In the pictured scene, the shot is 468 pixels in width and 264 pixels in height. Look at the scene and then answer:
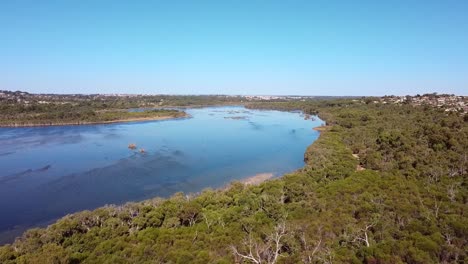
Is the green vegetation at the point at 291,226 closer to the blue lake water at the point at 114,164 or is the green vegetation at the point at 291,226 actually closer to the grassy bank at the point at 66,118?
the blue lake water at the point at 114,164

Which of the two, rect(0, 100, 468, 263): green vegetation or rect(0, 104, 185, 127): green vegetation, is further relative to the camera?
rect(0, 104, 185, 127): green vegetation

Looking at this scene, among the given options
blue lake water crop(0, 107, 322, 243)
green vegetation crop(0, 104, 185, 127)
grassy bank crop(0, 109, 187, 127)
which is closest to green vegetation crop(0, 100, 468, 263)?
blue lake water crop(0, 107, 322, 243)

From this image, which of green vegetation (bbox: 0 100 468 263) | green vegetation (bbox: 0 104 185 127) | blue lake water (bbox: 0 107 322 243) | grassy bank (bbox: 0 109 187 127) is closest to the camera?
green vegetation (bbox: 0 100 468 263)

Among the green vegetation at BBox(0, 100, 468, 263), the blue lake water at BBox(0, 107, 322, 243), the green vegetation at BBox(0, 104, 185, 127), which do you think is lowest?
the blue lake water at BBox(0, 107, 322, 243)

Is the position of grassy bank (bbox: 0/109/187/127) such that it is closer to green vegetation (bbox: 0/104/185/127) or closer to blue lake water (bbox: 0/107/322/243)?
green vegetation (bbox: 0/104/185/127)

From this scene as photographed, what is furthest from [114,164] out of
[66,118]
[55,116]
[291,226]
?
[55,116]

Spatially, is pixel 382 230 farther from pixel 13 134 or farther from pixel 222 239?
pixel 13 134

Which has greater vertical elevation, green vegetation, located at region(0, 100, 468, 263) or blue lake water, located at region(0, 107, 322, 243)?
green vegetation, located at region(0, 100, 468, 263)

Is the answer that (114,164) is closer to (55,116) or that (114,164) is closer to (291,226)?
(291,226)

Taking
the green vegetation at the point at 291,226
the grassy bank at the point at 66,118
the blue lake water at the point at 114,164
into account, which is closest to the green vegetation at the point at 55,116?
the grassy bank at the point at 66,118
